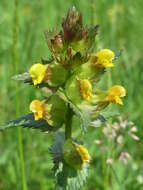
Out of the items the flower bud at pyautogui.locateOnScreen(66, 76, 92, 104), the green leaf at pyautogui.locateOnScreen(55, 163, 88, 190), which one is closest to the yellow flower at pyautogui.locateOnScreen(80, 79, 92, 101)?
the flower bud at pyautogui.locateOnScreen(66, 76, 92, 104)

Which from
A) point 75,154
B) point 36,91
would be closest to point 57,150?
point 75,154

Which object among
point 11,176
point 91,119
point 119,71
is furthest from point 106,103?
point 119,71

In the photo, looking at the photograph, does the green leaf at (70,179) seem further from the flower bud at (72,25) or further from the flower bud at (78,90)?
the flower bud at (72,25)

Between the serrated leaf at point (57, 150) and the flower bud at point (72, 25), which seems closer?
the flower bud at point (72, 25)

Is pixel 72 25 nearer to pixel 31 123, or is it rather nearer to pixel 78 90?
pixel 78 90

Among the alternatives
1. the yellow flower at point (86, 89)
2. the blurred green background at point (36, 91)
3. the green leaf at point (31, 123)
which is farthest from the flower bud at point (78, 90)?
the blurred green background at point (36, 91)

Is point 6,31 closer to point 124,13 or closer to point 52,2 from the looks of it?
point 52,2
